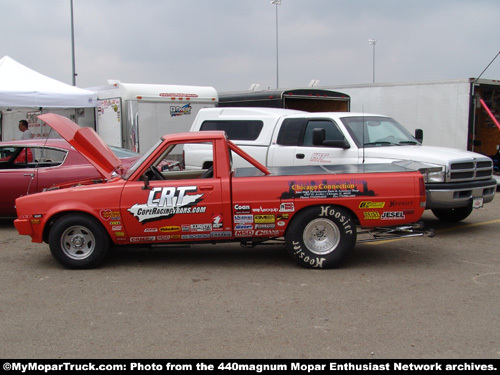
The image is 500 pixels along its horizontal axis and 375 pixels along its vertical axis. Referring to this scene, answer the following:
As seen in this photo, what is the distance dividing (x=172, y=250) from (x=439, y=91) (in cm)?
977

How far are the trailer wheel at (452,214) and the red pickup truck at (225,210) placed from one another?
126 inches

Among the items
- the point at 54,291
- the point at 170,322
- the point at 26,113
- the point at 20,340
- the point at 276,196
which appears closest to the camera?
the point at 20,340

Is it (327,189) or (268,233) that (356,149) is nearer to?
(327,189)

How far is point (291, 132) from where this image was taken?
31.5 ft

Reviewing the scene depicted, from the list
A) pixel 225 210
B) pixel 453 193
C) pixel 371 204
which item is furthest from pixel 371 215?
pixel 453 193

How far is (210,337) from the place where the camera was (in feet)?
14.0

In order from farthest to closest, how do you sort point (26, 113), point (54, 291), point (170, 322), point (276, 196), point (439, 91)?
1. point (26, 113)
2. point (439, 91)
3. point (276, 196)
4. point (54, 291)
5. point (170, 322)

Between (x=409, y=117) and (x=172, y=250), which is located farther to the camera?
(x=409, y=117)

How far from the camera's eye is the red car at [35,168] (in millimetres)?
8836

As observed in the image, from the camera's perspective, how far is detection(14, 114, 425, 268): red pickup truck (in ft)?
20.0

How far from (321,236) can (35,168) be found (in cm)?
540

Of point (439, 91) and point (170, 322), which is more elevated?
point (439, 91)

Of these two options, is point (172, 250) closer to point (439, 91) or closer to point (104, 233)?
point (104, 233)
